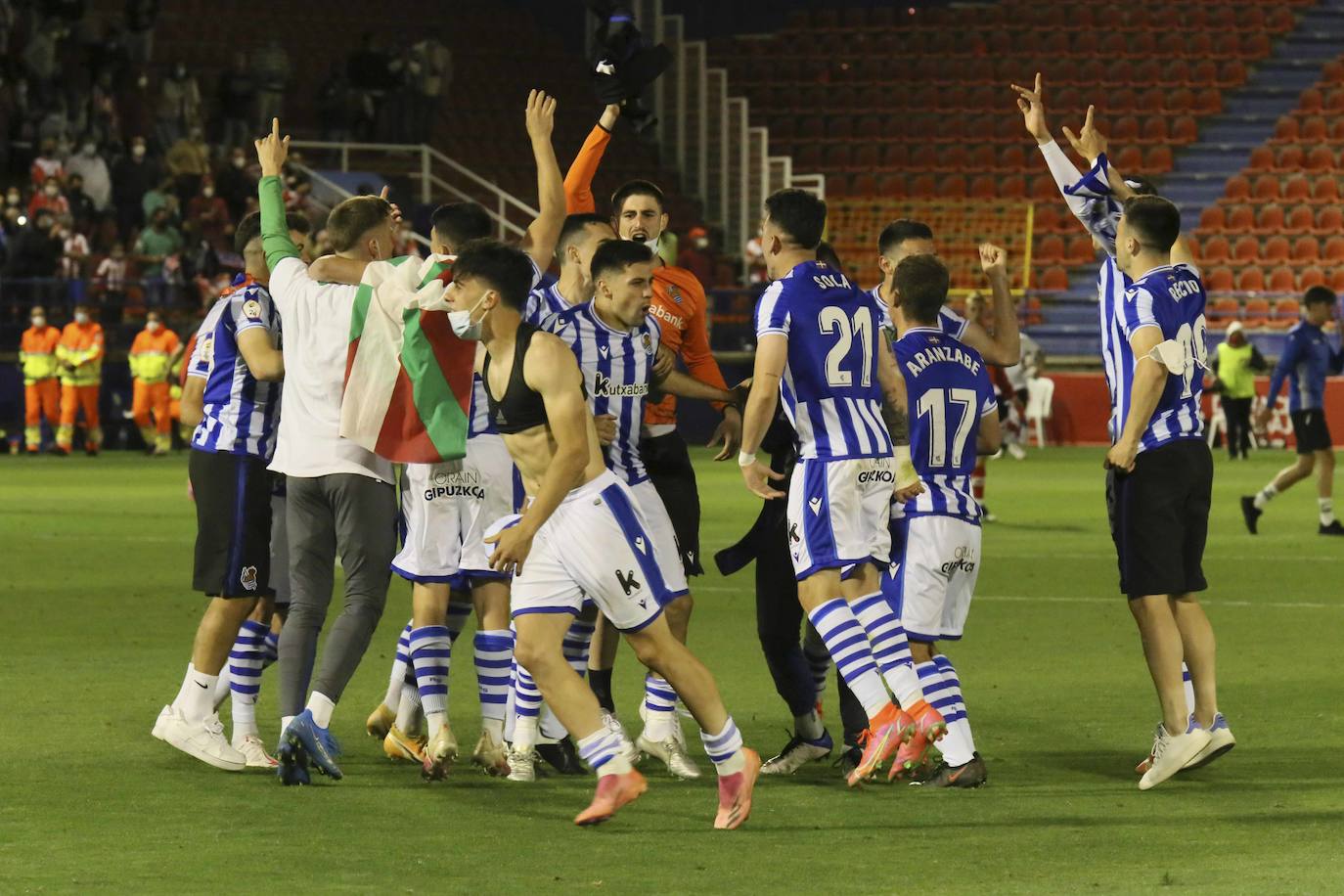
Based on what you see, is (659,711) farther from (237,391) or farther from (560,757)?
(237,391)

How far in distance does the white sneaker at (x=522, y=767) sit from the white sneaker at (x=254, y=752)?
2.94 feet

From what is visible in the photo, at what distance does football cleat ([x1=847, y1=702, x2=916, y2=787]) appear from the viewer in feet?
24.1

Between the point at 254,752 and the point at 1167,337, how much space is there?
371cm

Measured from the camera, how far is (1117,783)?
7766 mm

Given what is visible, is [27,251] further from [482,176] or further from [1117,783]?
[1117,783]

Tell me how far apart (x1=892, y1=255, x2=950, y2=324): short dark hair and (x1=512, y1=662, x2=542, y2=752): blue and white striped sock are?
1.98 meters

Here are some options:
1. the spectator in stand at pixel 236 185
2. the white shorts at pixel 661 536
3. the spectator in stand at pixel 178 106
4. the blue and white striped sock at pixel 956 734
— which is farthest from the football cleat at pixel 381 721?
the spectator in stand at pixel 178 106

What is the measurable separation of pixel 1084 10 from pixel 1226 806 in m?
36.1

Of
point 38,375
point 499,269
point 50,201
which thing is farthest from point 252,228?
point 50,201

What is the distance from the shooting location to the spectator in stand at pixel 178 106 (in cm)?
3247

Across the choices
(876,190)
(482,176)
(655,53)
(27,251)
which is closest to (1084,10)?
(876,190)

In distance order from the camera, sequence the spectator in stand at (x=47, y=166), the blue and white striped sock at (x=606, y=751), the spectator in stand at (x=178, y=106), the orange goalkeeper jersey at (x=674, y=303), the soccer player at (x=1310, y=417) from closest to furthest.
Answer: the blue and white striped sock at (x=606, y=751) → the orange goalkeeper jersey at (x=674, y=303) → the soccer player at (x=1310, y=417) → the spectator in stand at (x=47, y=166) → the spectator in stand at (x=178, y=106)

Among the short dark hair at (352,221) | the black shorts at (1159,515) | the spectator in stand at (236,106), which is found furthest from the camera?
the spectator in stand at (236,106)

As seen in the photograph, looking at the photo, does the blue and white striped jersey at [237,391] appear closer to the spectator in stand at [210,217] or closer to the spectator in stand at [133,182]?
the spectator in stand at [210,217]
